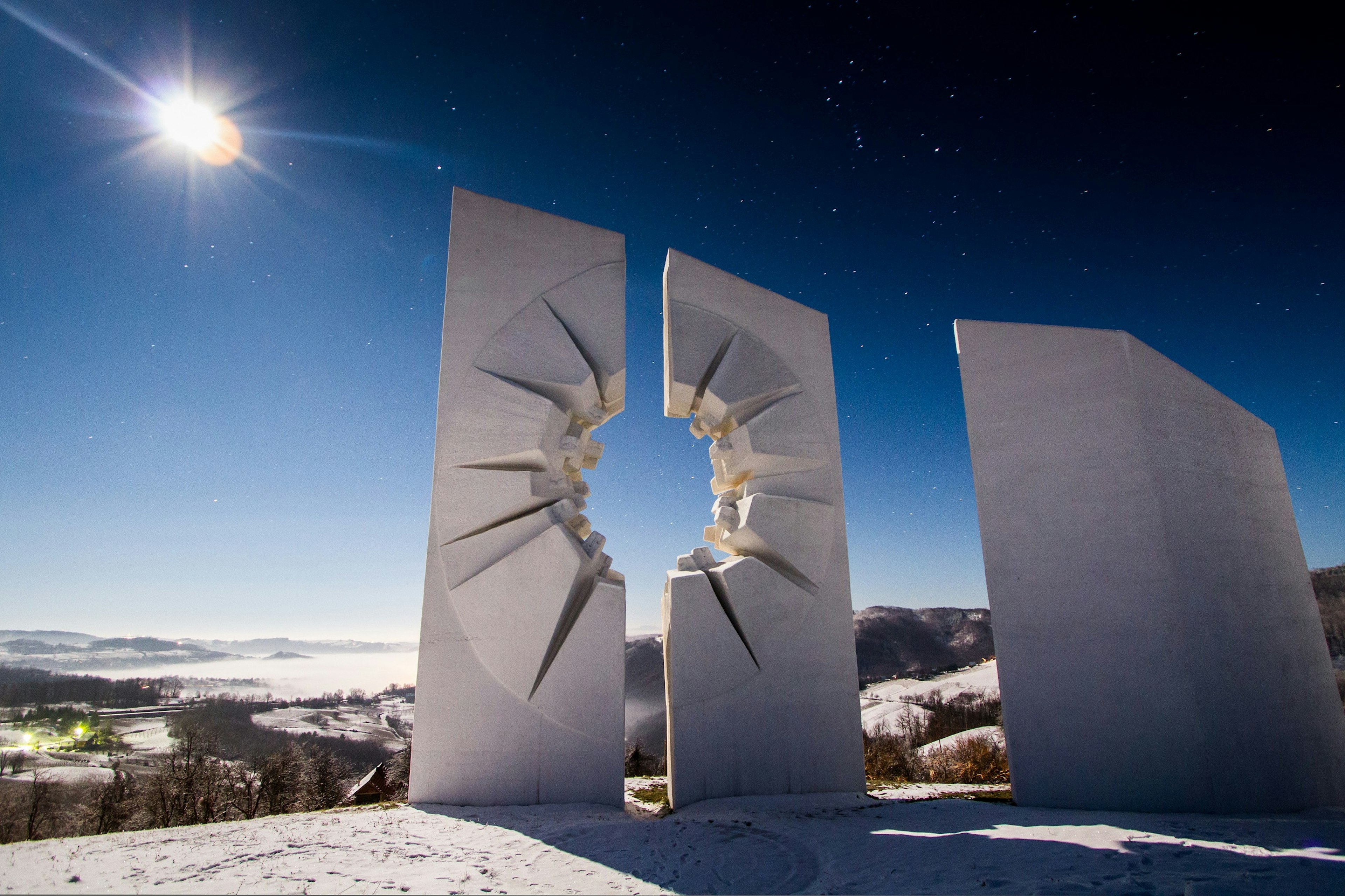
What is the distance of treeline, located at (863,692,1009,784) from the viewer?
1073 cm

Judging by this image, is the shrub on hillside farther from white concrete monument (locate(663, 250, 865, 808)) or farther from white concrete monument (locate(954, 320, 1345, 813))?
white concrete monument (locate(663, 250, 865, 808))

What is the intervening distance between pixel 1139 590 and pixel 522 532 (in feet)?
21.7

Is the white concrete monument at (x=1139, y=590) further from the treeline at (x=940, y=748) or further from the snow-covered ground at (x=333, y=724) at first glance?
the snow-covered ground at (x=333, y=724)

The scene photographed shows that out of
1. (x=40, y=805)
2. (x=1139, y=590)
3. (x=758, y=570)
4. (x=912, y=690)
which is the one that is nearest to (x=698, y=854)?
(x=758, y=570)

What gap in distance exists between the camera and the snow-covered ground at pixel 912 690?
25672mm

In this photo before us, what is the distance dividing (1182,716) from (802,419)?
4.93m

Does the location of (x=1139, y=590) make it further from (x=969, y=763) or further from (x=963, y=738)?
(x=963, y=738)

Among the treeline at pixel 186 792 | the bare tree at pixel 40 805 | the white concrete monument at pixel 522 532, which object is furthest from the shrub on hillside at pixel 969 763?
the bare tree at pixel 40 805

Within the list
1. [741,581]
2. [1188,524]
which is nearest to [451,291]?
→ [741,581]

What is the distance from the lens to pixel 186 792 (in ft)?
42.6

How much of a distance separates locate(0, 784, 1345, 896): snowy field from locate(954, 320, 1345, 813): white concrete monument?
52 centimetres

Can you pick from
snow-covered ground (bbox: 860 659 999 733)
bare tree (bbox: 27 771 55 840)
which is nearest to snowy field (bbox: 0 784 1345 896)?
bare tree (bbox: 27 771 55 840)

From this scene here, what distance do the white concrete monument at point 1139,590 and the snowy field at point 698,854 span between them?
0.52m

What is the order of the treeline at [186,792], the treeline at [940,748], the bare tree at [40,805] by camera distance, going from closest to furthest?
the treeline at [940,748]
the treeline at [186,792]
the bare tree at [40,805]
